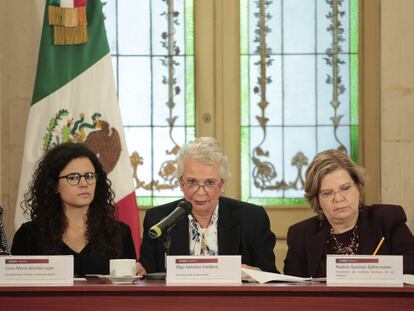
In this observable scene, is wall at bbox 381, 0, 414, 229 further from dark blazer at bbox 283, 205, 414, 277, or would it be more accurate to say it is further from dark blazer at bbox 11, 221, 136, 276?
dark blazer at bbox 11, 221, 136, 276

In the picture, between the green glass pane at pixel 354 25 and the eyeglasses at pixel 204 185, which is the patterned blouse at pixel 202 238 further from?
the green glass pane at pixel 354 25

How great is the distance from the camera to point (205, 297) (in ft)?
10.4

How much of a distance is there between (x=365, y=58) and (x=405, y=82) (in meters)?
0.33

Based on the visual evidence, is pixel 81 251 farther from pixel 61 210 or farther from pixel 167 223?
pixel 167 223

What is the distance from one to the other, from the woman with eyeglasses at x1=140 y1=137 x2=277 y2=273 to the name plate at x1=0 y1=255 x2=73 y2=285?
94cm

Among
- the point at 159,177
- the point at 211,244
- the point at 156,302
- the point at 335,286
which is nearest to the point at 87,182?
the point at 211,244

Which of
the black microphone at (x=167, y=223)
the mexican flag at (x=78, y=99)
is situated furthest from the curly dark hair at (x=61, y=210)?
the mexican flag at (x=78, y=99)

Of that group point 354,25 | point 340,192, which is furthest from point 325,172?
point 354,25

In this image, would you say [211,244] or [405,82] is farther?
[405,82]

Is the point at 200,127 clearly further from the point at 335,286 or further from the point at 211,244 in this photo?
the point at 335,286

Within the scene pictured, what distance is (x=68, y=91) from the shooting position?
559cm

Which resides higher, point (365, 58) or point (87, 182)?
point (365, 58)

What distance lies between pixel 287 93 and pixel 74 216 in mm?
2403

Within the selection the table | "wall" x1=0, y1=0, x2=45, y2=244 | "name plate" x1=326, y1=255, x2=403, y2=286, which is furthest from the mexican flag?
"name plate" x1=326, y1=255, x2=403, y2=286
